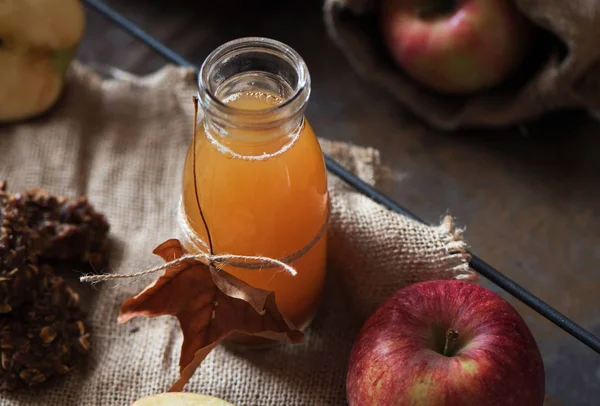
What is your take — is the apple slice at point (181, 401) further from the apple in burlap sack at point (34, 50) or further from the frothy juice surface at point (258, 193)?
the apple in burlap sack at point (34, 50)

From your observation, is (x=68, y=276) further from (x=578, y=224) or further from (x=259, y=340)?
(x=578, y=224)

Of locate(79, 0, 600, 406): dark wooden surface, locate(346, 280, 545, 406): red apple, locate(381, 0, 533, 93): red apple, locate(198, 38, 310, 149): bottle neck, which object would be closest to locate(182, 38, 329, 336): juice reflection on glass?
locate(198, 38, 310, 149): bottle neck

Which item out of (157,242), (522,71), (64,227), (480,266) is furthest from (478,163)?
(64,227)

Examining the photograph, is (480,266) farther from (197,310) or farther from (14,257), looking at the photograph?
(14,257)

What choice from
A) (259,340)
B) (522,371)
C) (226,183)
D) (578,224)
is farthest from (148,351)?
(578,224)

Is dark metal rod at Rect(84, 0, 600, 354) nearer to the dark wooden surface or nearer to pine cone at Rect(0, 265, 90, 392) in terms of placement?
the dark wooden surface

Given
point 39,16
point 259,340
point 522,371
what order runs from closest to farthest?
point 522,371, point 259,340, point 39,16
